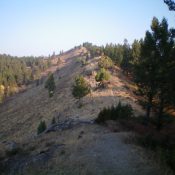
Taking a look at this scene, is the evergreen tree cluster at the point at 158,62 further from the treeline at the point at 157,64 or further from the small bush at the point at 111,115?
the small bush at the point at 111,115

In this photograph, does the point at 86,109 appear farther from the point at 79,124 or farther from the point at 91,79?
the point at 91,79

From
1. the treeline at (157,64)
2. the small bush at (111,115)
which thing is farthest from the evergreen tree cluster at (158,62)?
the small bush at (111,115)

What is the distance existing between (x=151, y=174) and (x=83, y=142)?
662cm

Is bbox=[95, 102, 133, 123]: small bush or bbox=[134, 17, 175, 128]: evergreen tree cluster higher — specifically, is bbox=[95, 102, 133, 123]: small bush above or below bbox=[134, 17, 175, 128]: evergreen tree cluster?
below

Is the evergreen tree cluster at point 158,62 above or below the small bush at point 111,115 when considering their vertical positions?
above

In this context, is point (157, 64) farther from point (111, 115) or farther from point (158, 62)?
point (111, 115)

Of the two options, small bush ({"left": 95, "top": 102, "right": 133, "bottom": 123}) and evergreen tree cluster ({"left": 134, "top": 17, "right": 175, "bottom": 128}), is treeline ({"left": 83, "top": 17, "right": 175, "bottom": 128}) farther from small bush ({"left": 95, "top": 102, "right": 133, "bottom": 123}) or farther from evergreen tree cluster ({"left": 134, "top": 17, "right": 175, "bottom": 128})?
small bush ({"left": 95, "top": 102, "right": 133, "bottom": 123})

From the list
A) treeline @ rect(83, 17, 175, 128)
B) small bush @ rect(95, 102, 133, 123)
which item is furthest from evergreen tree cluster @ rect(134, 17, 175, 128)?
small bush @ rect(95, 102, 133, 123)

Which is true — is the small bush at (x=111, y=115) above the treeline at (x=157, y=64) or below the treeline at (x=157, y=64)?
below

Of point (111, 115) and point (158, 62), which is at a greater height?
point (158, 62)

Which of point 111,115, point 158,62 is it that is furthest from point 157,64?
point 111,115

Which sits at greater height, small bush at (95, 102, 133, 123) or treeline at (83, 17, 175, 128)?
treeline at (83, 17, 175, 128)

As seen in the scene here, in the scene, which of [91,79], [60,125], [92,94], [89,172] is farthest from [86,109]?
[89,172]

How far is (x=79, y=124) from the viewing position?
27.4 metres
